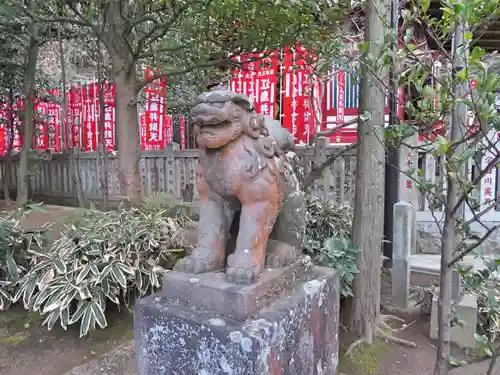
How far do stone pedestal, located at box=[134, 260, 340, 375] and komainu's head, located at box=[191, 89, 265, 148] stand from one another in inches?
23.9

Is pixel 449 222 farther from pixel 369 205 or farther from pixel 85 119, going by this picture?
pixel 85 119

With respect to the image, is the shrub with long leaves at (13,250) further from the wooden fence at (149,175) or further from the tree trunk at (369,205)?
the tree trunk at (369,205)

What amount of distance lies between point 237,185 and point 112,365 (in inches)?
60.5

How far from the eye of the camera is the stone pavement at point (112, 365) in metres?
2.26

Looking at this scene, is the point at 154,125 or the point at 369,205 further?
the point at 154,125

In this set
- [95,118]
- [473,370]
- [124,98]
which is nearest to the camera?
[473,370]

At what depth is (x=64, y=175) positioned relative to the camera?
7797mm

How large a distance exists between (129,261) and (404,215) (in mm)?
2369

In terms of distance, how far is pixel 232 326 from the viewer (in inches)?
57.5

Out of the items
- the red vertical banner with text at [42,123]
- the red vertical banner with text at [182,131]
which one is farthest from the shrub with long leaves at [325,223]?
the red vertical banner with text at [42,123]

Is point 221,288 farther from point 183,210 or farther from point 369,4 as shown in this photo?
point 183,210

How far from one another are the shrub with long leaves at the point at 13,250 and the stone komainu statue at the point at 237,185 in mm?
2343

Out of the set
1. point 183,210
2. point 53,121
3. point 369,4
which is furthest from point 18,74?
point 369,4

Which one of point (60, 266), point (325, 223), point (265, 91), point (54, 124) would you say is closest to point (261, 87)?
point (265, 91)
